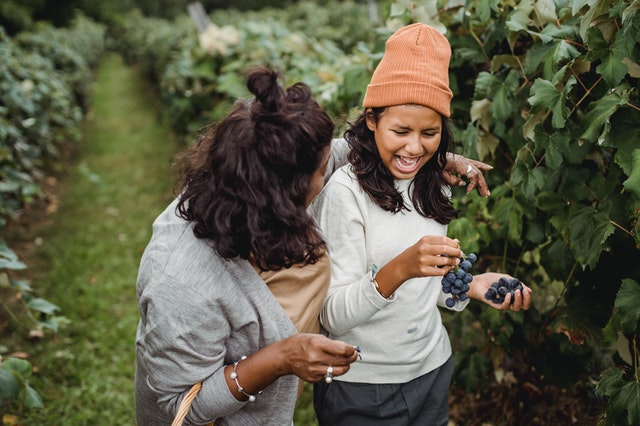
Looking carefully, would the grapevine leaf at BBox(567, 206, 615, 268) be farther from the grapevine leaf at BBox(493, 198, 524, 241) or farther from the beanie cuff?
the beanie cuff

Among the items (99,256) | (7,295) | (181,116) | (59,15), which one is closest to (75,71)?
(181,116)

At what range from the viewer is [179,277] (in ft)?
4.60

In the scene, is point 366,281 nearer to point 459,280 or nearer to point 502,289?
point 459,280

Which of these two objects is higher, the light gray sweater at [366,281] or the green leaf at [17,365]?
the light gray sweater at [366,281]

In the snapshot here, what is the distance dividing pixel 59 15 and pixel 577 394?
27.1 meters

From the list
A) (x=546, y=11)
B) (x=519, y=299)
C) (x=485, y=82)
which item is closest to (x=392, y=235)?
(x=519, y=299)

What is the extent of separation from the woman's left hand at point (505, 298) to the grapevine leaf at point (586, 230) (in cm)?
21

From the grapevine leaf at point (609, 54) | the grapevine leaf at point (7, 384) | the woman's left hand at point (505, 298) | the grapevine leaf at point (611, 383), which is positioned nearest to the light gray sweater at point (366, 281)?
the woman's left hand at point (505, 298)

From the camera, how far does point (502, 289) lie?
66.0 inches

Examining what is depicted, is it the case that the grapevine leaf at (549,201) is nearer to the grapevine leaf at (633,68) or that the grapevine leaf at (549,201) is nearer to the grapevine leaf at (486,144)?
the grapevine leaf at (486,144)

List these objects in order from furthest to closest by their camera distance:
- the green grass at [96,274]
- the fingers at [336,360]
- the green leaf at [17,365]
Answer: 1. the green grass at [96,274]
2. the green leaf at [17,365]
3. the fingers at [336,360]

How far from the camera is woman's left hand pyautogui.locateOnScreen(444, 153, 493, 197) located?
1.87 meters

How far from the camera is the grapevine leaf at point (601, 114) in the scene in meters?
1.55

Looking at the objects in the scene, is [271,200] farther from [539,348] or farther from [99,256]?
[99,256]
